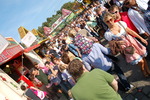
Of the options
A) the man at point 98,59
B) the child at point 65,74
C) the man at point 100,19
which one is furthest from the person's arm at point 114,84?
the man at point 100,19

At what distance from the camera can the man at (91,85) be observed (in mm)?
2031

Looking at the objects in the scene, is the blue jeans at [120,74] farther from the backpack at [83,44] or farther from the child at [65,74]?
the child at [65,74]

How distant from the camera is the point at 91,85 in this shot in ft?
6.68

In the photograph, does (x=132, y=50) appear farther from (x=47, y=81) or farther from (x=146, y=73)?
(x=47, y=81)

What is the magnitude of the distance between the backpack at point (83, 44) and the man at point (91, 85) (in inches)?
58.1

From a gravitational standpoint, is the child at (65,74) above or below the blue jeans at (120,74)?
above

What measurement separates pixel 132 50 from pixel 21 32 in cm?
1919

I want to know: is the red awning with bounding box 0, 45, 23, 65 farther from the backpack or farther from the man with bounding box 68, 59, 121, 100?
the man with bounding box 68, 59, 121, 100

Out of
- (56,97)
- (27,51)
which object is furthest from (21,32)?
(56,97)

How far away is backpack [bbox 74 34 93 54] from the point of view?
3668mm

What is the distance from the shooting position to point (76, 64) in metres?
2.22

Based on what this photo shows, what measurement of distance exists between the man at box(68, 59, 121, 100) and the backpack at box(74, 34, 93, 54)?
148cm

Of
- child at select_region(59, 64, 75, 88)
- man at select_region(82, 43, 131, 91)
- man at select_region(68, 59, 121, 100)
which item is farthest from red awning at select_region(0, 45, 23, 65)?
man at select_region(68, 59, 121, 100)

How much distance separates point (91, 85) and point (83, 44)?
1.93 meters
